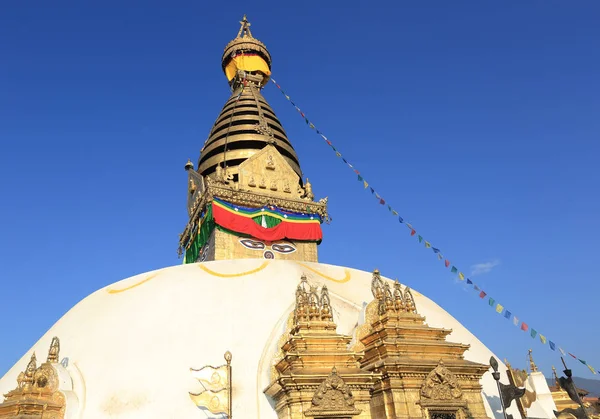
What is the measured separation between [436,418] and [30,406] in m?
8.76

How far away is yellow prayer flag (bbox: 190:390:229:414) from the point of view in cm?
1031

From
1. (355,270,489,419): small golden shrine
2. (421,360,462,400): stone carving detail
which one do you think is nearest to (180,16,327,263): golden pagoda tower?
(355,270,489,419): small golden shrine

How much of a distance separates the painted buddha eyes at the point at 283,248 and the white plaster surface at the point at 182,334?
985 centimetres

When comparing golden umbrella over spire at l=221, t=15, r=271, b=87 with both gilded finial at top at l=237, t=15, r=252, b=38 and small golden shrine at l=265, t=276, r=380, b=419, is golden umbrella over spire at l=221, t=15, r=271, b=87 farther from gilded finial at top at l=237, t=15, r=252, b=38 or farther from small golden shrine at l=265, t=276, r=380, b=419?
small golden shrine at l=265, t=276, r=380, b=419

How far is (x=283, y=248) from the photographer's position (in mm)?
25203

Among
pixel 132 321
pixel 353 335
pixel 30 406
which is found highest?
pixel 132 321

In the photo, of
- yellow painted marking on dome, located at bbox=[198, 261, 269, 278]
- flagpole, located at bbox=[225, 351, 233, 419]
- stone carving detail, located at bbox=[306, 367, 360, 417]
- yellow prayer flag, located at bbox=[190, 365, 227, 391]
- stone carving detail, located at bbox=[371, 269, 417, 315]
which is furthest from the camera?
yellow painted marking on dome, located at bbox=[198, 261, 269, 278]

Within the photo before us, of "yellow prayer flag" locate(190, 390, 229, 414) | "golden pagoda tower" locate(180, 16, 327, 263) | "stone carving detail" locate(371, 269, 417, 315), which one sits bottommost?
"yellow prayer flag" locate(190, 390, 229, 414)

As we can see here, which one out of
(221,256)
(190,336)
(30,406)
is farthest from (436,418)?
(221,256)

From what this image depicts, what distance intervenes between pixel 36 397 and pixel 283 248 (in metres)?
15.9

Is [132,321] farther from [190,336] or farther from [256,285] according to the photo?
[256,285]

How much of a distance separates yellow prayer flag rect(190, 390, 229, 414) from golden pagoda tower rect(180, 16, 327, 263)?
13.3 metres

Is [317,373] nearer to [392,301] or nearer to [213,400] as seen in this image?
[213,400]

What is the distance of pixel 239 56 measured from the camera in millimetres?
34219
